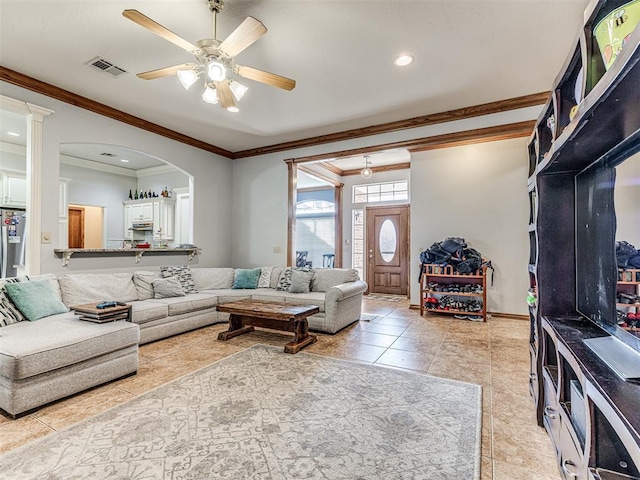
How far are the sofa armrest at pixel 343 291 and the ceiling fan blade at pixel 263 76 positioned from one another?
8.08ft

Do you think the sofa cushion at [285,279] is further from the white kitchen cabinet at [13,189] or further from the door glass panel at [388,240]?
the white kitchen cabinet at [13,189]

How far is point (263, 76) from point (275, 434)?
2709 millimetres

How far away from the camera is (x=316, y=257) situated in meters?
9.20

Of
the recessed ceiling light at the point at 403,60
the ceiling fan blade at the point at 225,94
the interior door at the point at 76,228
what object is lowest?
the interior door at the point at 76,228

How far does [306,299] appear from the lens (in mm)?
4422

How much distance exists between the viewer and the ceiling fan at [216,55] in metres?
2.17

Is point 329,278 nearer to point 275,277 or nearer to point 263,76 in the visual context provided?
point 275,277

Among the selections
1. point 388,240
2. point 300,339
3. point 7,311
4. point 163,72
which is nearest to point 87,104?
point 163,72

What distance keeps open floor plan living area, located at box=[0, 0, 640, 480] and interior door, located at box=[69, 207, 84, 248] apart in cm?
102

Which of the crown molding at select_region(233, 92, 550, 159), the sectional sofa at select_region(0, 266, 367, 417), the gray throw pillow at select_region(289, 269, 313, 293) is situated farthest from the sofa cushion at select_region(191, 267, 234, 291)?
the crown molding at select_region(233, 92, 550, 159)

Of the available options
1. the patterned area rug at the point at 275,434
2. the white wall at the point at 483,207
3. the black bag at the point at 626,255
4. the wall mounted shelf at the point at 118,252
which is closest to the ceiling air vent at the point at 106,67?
the wall mounted shelf at the point at 118,252

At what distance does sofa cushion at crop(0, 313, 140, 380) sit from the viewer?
2178 millimetres

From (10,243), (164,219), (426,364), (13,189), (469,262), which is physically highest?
Result: (13,189)

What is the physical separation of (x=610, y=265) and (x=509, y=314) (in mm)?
4243
